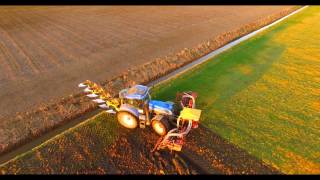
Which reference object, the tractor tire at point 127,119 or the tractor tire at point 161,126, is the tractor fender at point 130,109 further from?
the tractor tire at point 161,126

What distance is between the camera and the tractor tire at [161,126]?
12180 millimetres

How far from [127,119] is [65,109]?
12.9 ft

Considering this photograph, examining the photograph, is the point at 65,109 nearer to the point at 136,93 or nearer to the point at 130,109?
the point at 130,109

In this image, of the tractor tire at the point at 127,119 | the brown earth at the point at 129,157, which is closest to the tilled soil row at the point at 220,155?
the brown earth at the point at 129,157

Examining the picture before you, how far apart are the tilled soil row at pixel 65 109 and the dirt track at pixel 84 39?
0.80m

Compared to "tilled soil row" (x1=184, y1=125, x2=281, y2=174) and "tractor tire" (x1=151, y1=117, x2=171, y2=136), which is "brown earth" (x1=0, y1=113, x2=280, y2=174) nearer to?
"tilled soil row" (x1=184, y1=125, x2=281, y2=174)

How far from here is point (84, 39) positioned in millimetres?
24891

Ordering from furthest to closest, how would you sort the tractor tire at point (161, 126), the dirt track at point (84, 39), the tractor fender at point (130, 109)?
the dirt track at point (84, 39) < the tractor fender at point (130, 109) < the tractor tire at point (161, 126)

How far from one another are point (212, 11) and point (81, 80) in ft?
76.5

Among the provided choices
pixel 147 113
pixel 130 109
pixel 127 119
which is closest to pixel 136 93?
pixel 130 109

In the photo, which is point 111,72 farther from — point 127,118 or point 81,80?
point 127,118

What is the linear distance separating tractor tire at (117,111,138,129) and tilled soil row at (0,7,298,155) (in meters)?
2.74

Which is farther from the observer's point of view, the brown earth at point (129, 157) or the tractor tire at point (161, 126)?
the tractor tire at point (161, 126)

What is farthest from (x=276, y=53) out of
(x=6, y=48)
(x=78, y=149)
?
(x=6, y=48)
